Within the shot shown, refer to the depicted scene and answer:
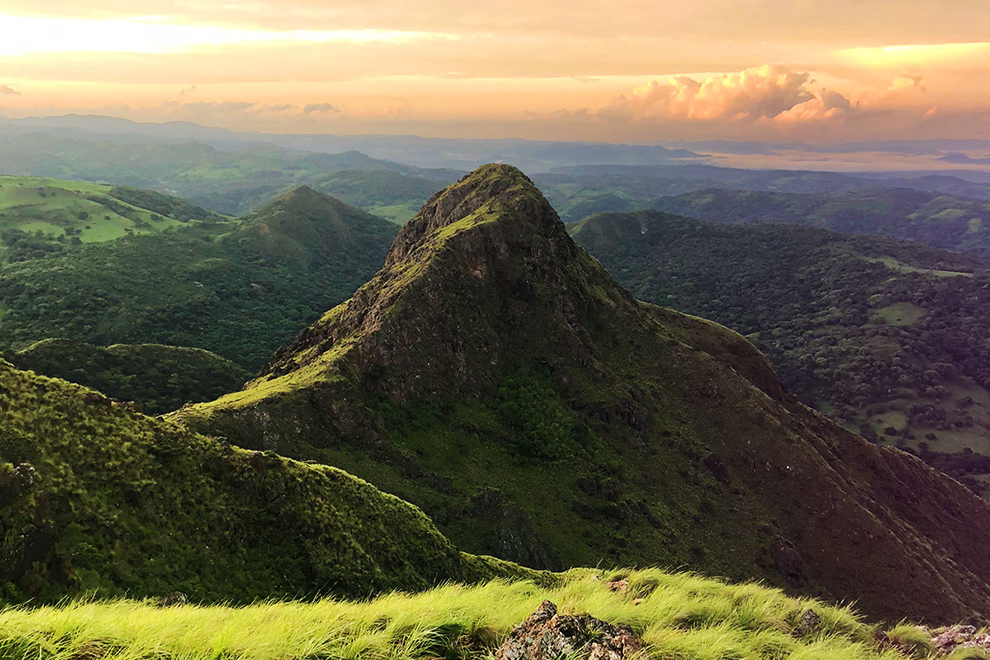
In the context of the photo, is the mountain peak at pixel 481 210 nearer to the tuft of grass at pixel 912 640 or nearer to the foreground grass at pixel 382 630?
the tuft of grass at pixel 912 640

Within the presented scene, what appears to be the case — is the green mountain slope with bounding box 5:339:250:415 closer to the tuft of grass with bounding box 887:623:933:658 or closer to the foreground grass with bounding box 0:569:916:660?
the foreground grass with bounding box 0:569:916:660

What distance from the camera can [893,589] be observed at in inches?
2429

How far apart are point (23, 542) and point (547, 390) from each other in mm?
63045

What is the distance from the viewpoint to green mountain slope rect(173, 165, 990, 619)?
58.3 metres

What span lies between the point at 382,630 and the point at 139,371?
123 meters

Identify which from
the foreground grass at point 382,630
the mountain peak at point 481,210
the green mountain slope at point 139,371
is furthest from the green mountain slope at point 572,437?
the foreground grass at point 382,630

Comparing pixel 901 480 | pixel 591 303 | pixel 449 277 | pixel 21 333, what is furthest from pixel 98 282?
pixel 901 480

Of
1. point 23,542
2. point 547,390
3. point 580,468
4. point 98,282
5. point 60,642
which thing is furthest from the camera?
point 98,282

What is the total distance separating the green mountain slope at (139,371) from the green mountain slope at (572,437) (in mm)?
33623

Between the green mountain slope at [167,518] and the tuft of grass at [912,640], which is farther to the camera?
the green mountain slope at [167,518]

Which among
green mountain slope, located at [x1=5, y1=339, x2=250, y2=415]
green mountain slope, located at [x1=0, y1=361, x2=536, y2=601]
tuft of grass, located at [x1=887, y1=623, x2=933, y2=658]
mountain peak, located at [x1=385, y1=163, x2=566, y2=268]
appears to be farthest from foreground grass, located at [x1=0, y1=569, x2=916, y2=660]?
green mountain slope, located at [x1=5, y1=339, x2=250, y2=415]

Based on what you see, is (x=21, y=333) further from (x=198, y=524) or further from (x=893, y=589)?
(x=893, y=589)

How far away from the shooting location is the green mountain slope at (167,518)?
19734 mm

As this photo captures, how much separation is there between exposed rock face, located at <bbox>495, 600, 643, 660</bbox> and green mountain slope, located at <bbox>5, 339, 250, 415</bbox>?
352 ft
